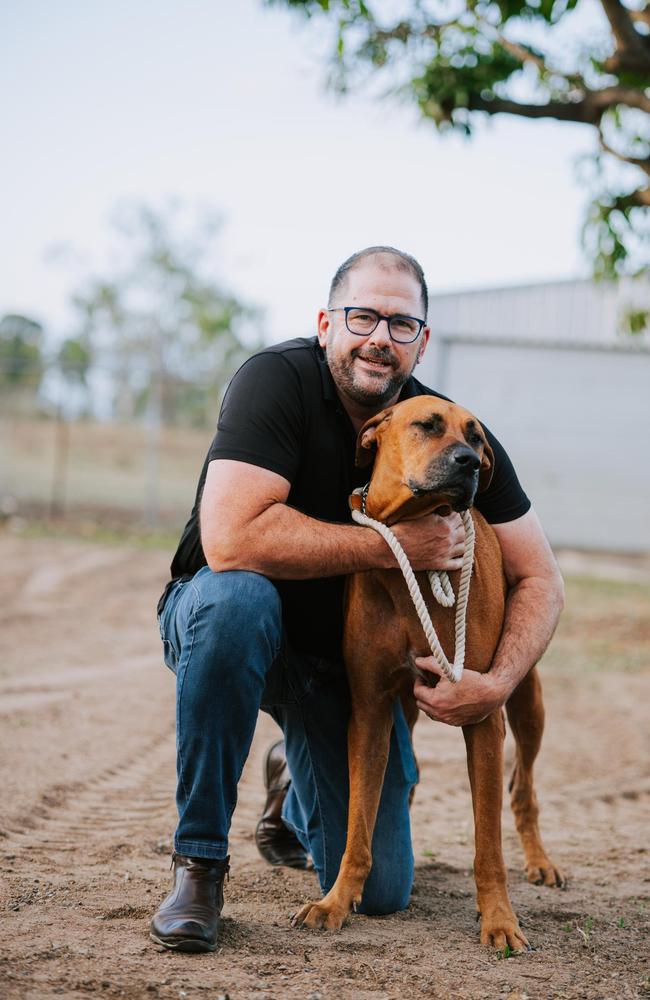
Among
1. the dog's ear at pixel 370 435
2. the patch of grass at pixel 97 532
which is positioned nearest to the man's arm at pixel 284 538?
the dog's ear at pixel 370 435

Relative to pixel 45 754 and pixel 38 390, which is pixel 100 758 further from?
pixel 38 390

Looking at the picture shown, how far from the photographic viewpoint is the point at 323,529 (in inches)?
113

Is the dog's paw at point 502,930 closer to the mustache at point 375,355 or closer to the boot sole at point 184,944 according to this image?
the boot sole at point 184,944

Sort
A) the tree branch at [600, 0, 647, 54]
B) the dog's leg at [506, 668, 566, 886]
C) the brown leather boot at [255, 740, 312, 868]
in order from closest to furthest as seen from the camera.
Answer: the dog's leg at [506, 668, 566, 886], the brown leather boot at [255, 740, 312, 868], the tree branch at [600, 0, 647, 54]

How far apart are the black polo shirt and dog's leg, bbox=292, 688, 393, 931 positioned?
29cm

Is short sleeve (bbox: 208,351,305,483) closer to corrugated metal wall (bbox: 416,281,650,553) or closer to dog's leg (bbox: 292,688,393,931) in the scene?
dog's leg (bbox: 292,688,393,931)

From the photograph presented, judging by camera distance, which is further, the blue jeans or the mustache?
the mustache

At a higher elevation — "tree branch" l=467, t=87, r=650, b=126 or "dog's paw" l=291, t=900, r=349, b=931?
→ "tree branch" l=467, t=87, r=650, b=126

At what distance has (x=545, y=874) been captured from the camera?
3436mm

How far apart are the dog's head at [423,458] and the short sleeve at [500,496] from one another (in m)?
0.08

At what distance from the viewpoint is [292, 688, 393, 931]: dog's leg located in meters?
2.87

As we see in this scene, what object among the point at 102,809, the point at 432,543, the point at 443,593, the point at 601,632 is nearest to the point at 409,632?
the point at 443,593

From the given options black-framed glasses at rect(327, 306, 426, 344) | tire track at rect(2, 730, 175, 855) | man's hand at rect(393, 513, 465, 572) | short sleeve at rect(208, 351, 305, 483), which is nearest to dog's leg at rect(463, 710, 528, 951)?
man's hand at rect(393, 513, 465, 572)

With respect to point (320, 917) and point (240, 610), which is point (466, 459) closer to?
point (240, 610)
